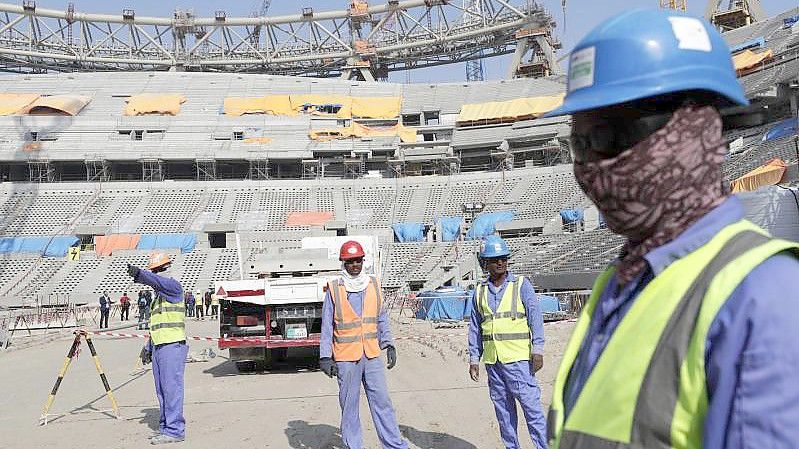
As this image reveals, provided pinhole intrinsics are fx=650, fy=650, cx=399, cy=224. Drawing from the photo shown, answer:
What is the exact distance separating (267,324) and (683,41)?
10.0 m

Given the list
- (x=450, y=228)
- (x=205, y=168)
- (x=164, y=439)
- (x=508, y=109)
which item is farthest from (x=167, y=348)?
→ (x=508, y=109)

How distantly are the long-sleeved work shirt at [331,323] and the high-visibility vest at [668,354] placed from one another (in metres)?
4.62

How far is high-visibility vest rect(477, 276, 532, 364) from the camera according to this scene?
5.16 meters

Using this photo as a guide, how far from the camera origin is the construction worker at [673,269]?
1004mm

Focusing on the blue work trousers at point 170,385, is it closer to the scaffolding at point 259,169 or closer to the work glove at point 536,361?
the work glove at point 536,361

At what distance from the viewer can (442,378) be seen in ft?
31.0

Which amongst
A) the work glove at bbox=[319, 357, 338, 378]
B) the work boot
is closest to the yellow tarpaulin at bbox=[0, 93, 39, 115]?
the work boot

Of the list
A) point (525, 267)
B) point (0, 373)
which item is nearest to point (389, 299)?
point (525, 267)

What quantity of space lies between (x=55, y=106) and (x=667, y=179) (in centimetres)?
4854

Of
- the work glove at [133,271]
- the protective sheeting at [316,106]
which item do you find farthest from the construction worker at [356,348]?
the protective sheeting at [316,106]

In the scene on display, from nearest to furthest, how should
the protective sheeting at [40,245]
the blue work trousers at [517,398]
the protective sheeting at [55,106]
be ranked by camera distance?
the blue work trousers at [517,398] → the protective sheeting at [40,245] → the protective sheeting at [55,106]

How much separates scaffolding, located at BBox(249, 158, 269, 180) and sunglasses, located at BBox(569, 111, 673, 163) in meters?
41.4

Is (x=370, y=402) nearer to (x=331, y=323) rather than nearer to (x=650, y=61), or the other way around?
(x=331, y=323)

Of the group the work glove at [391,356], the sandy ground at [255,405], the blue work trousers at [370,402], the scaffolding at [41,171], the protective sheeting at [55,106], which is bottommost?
the sandy ground at [255,405]
